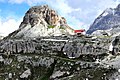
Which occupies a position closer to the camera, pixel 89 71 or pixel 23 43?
pixel 89 71

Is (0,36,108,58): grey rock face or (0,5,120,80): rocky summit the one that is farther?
(0,36,108,58): grey rock face

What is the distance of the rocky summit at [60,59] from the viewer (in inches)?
5241

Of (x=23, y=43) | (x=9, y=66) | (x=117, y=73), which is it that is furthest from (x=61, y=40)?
(x=117, y=73)

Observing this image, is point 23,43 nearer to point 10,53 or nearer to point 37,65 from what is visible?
point 10,53

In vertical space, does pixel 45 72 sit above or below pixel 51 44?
below

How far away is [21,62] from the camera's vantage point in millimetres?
163750

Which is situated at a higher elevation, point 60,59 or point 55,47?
point 55,47

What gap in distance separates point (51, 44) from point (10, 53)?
24.0m

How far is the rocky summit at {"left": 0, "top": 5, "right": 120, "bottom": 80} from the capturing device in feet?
437

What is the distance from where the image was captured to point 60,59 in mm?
156000

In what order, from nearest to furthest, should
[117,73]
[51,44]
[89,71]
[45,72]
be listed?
[117,73] → [89,71] → [45,72] → [51,44]

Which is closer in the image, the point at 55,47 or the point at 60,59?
the point at 60,59

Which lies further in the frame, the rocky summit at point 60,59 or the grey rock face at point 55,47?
the grey rock face at point 55,47

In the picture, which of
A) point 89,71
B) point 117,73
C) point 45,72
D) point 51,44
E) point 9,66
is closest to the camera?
point 117,73
